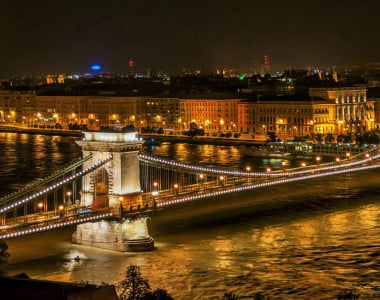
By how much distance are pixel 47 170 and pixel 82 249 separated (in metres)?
14.1

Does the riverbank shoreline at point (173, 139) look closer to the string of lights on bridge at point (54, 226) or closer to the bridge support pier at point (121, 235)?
the bridge support pier at point (121, 235)

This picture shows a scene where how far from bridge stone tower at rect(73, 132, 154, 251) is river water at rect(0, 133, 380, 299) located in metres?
0.28

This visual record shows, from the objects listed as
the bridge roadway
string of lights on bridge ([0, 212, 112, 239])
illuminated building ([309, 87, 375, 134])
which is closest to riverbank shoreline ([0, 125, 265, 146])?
illuminated building ([309, 87, 375, 134])

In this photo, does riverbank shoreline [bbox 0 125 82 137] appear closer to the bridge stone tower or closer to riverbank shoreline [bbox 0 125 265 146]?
riverbank shoreline [bbox 0 125 265 146]

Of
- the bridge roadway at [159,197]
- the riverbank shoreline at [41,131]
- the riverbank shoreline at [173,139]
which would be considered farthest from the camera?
the riverbank shoreline at [41,131]

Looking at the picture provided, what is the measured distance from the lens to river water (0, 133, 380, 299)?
46.3ft

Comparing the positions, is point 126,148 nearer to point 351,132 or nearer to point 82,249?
point 82,249

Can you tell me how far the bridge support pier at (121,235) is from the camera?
16.2 meters

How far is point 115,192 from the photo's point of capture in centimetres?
1681

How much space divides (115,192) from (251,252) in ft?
8.42

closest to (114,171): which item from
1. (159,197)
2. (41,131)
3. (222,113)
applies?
(159,197)

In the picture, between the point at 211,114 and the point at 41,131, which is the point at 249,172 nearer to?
the point at 211,114

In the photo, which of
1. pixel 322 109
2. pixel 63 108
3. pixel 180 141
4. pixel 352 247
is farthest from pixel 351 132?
pixel 352 247

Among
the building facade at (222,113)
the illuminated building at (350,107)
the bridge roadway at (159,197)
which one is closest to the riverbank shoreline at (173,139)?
the building facade at (222,113)
